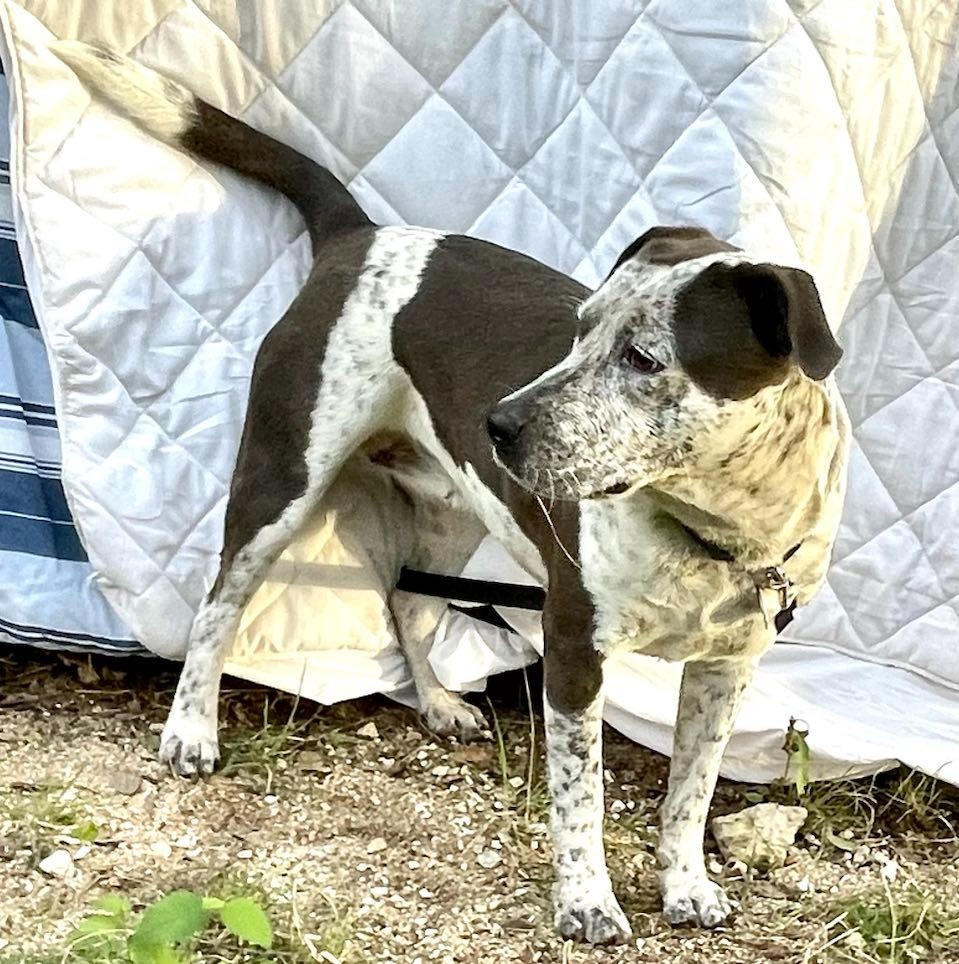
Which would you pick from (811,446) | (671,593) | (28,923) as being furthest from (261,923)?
(811,446)

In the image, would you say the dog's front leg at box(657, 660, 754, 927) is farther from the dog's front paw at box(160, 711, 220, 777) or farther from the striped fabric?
the striped fabric

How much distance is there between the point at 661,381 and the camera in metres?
1.53

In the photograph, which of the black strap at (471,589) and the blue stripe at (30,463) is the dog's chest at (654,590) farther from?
the blue stripe at (30,463)

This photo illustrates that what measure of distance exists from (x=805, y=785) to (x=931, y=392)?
633 mm

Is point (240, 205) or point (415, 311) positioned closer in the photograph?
point (415, 311)

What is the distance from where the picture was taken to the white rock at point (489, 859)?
79.0 inches

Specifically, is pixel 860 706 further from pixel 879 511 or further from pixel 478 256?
pixel 478 256

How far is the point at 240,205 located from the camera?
2168 millimetres

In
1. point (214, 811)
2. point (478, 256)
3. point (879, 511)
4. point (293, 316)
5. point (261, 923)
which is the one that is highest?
point (478, 256)

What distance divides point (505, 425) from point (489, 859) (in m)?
0.75

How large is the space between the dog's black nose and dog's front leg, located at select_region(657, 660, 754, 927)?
20.2 inches

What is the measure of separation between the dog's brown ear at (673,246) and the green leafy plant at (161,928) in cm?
90

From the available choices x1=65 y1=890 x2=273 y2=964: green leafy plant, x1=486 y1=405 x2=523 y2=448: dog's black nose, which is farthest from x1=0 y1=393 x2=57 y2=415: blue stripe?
x1=486 y1=405 x2=523 y2=448: dog's black nose

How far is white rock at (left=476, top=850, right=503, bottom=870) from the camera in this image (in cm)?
201
